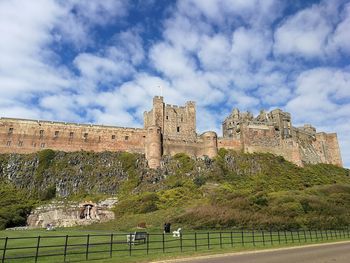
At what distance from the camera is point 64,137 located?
71250mm

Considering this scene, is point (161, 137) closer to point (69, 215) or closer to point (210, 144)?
point (210, 144)

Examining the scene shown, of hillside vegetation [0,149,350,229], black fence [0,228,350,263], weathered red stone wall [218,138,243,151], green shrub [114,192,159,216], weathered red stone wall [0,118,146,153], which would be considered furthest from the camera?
weathered red stone wall [218,138,243,151]

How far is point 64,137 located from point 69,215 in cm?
2448

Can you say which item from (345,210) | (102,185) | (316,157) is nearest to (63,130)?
(102,185)

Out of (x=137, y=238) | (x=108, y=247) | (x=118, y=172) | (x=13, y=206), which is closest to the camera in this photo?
(x=108, y=247)

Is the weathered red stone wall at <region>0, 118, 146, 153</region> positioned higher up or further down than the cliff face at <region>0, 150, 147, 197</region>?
higher up

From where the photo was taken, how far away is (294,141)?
85.7 meters

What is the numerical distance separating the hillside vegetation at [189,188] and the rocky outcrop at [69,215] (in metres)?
1.80

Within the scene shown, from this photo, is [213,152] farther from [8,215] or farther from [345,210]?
[8,215]

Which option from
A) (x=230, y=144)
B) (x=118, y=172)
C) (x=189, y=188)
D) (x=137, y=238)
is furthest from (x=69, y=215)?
(x=230, y=144)

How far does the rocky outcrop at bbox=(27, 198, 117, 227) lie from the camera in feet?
161

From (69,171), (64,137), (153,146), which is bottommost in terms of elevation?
(69,171)

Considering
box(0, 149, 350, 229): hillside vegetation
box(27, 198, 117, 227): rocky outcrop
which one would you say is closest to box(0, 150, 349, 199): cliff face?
box(0, 149, 350, 229): hillside vegetation

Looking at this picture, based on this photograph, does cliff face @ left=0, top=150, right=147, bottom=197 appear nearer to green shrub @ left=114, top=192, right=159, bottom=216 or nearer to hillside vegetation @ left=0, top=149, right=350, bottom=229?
hillside vegetation @ left=0, top=149, right=350, bottom=229
